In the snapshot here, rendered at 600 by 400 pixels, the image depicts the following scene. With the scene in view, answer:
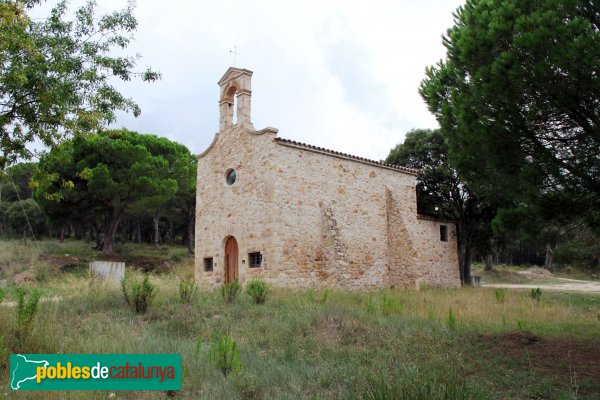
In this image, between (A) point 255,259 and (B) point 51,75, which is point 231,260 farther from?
(B) point 51,75

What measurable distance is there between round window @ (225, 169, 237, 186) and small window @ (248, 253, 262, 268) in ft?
9.47

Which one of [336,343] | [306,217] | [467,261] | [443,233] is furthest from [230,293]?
[467,261]

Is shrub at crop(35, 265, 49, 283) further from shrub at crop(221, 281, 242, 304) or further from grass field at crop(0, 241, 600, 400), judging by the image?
shrub at crop(221, 281, 242, 304)

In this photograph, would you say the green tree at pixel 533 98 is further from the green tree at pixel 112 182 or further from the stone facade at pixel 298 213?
the green tree at pixel 112 182

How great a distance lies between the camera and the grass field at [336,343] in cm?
473

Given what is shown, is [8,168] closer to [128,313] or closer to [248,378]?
[128,313]

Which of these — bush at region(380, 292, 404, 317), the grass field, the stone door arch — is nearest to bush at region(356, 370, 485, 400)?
the grass field

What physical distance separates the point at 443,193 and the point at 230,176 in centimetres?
1087

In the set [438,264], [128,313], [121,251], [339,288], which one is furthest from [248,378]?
[121,251]

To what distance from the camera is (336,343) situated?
6.85m

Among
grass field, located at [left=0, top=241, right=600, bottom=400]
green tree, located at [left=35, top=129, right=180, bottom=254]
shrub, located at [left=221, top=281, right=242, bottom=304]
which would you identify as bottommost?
grass field, located at [left=0, top=241, right=600, bottom=400]

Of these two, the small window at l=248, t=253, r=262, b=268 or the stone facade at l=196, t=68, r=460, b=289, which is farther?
the small window at l=248, t=253, r=262, b=268

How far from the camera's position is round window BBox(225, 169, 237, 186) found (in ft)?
51.1

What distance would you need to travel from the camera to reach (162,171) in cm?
2505
